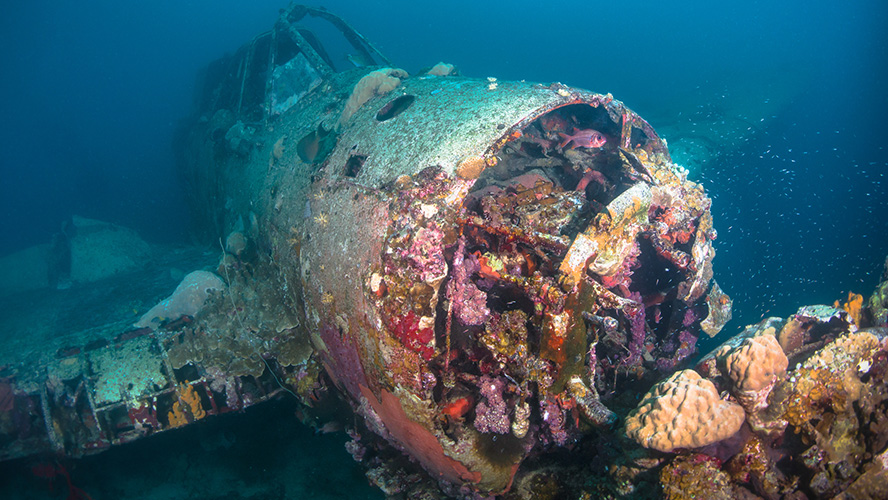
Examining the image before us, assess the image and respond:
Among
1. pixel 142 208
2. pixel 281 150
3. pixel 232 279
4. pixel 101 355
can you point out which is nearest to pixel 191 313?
pixel 232 279

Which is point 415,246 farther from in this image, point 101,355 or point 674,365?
point 101,355

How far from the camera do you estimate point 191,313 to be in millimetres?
4543

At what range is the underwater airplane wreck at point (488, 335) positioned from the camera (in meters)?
2.42

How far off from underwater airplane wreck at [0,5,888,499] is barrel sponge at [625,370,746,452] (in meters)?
0.01

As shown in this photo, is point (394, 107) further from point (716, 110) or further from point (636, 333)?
point (716, 110)

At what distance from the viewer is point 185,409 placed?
13.3 feet

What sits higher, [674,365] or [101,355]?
[101,355]

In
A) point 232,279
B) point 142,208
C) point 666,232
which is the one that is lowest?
point 666,232

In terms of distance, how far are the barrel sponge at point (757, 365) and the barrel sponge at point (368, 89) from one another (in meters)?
3.81

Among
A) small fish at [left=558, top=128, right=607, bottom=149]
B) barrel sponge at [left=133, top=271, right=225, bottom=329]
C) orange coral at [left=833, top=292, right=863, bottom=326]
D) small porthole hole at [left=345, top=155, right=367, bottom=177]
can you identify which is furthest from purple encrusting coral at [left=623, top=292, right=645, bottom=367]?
barrel sponge at [left=133, top=271, right=225, bottom=329]

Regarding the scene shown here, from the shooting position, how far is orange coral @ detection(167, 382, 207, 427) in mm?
4023

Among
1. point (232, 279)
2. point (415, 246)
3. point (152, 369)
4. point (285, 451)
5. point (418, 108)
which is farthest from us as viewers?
point (285, 451)

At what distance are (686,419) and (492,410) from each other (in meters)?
1.15

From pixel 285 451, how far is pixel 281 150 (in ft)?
12.9
